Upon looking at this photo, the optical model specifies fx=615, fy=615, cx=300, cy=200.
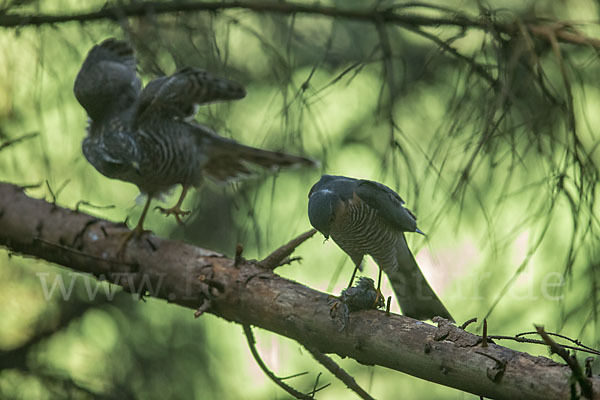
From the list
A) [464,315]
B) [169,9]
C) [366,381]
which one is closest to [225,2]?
[169,9]

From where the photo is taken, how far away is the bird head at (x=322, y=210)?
1671 millimetres

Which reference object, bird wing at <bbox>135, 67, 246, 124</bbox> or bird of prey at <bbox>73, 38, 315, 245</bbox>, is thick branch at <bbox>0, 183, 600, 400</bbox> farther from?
bird wing at <bbox>135, 67, 246, 124</bbox>

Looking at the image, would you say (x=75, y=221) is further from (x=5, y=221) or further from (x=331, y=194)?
(x=331, y=194)

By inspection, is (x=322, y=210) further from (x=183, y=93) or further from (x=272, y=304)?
(x=183, y=93)

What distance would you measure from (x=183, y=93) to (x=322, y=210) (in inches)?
31.6

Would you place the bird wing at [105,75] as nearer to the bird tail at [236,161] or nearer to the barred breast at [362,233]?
the bird tail at [236,161]

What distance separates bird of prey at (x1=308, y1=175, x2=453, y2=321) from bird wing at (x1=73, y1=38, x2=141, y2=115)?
0.98 m

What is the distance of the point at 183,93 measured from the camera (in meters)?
2.18

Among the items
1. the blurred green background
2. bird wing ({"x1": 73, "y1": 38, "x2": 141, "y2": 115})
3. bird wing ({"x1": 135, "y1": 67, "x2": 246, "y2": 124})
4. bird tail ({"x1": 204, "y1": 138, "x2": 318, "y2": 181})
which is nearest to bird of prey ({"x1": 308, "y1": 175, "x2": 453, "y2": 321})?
the blurred green background

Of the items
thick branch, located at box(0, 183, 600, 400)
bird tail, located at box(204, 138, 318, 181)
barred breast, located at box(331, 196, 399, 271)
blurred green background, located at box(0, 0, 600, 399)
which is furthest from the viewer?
bird tail, located at box(204, 138, 318, 181)

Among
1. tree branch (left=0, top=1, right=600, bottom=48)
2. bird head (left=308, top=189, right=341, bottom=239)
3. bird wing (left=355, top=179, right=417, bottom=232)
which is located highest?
tree branch (left=0, top=1, right=600, bottom=48)

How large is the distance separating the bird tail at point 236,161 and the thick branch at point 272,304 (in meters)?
0.39

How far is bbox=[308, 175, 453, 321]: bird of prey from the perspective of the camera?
67.7 inches

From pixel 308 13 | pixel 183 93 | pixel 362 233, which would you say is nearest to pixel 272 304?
pixel 362 233
